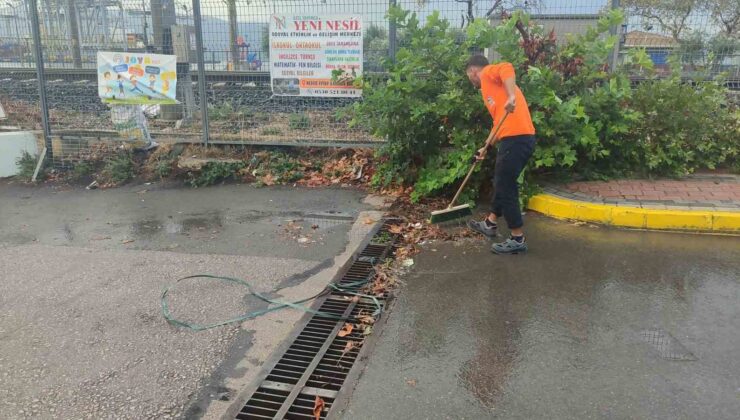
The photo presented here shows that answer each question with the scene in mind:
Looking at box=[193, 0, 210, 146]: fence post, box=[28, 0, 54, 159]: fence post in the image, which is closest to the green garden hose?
box=[193, 0, 210, 146]: fence post

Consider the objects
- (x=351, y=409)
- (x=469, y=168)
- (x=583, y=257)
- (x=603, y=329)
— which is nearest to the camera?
(x=351, y=409)

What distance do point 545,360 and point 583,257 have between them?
1.82m

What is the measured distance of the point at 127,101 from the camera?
8484mm

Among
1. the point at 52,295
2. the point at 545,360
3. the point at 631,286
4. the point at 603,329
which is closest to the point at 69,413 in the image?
the point at 52,295

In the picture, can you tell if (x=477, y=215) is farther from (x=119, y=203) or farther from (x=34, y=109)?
(x=34, y=109)

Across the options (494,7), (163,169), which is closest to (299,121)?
(163,169)

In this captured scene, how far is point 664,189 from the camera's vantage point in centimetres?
623

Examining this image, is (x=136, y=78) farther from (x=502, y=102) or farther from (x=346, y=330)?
(x=346, y=330)

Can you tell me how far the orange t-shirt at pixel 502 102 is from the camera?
194 inches

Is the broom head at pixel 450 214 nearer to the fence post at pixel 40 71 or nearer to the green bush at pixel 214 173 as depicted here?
the green bush at pixel 214 173

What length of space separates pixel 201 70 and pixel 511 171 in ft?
16.8

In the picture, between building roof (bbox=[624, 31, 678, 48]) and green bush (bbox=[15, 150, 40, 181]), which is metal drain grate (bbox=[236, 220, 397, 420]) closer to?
building roof (bbox=[624, 31, 678, 48])

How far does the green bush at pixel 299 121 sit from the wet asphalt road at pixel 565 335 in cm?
364

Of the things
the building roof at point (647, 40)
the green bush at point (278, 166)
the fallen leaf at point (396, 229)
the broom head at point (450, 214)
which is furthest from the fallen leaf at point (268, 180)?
the building roof at point (647, 40)
